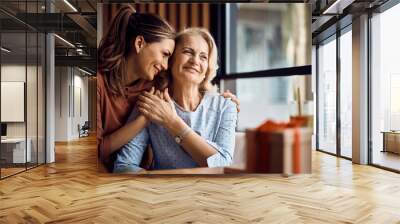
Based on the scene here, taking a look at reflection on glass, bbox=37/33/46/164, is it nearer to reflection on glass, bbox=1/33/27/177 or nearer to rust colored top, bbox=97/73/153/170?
reflection on glass, bbox=1/33/27/177

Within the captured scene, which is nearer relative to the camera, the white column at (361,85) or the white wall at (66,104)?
the white column at (361,85)

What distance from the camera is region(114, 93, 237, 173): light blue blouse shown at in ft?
19.3

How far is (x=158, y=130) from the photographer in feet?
19.2

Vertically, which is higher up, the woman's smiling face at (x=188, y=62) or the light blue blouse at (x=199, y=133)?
the woman's smiling face at (x=188, y=62)

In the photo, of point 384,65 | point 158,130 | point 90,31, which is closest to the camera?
point 158,130

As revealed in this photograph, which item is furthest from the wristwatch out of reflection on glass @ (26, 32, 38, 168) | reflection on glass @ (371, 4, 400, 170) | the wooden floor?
reflection on glass @ (371, 4, 400, 170)

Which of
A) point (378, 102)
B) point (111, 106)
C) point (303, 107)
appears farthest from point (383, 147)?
point (111, 106)

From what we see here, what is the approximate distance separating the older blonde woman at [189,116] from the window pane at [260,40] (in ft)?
1.13

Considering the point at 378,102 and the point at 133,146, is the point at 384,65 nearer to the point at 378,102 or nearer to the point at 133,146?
the point at 378,102

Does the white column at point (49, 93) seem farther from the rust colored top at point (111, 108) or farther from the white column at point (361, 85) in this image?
the white column at point (361, 85)

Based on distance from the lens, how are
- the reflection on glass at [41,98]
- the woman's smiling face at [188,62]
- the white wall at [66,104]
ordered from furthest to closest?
the white wall at [66,104] → the reflection on glass at [41,98] → the woman's smiling face at [188,62]

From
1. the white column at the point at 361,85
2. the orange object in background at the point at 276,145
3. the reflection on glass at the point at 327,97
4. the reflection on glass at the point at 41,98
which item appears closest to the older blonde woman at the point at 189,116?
the orange object in background at the point at 276,145

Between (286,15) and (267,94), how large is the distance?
Answer: 126cm

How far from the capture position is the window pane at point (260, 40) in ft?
19.5
